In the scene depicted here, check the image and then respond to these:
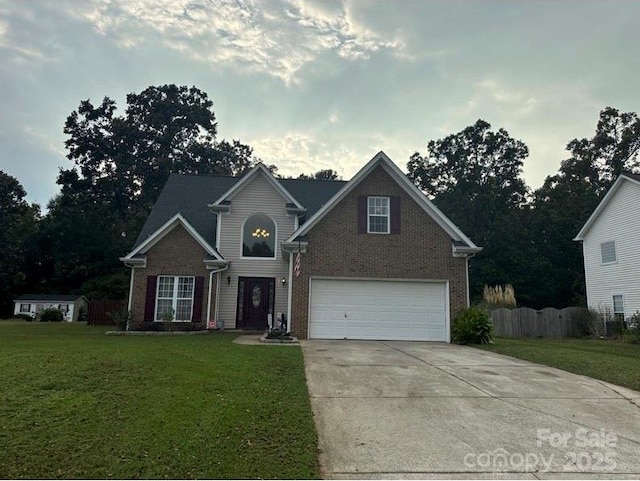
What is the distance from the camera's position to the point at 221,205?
18156 millimetres

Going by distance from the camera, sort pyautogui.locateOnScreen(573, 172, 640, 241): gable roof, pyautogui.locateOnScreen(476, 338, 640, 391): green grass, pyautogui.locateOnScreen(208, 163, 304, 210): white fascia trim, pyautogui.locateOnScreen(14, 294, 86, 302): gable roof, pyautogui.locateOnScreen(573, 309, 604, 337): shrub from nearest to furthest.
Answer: pyautogui.locateOnScreen(476, 338, 640, 391): green grass
pyautogui.locateOnScreen(208, 163, 304, 210): white fascia trim
pyautogui.locateOnScreen(573, 172, 640, 241): gable roof
pyautogui.locateOnScreen(573, 309, 604, 337): shrub
pyautogui.locateOnScreen(14, 294, 86, 302): gable roof

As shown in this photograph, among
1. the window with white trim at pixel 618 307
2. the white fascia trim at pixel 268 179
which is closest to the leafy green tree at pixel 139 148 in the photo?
the white fascia trim at pixel 268 179

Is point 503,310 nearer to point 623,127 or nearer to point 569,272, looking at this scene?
point 569,272

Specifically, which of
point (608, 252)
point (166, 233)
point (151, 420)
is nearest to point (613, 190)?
point (608, 252)

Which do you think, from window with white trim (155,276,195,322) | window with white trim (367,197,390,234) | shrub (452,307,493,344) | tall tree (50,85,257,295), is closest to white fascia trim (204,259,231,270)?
window with white trim (155,276,195,322)

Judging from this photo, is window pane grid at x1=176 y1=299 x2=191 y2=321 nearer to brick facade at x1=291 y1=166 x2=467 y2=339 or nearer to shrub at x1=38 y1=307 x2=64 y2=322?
brick facade at x1=291 y1=166 x2=467 y2=339

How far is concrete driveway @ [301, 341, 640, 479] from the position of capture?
4.38 meters

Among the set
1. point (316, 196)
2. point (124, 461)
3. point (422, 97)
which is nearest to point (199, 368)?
point (124, 461)

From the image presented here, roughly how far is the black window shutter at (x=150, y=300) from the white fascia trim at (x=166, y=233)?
1159 mm

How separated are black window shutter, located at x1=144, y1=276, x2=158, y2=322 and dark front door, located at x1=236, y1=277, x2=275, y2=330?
132 inches

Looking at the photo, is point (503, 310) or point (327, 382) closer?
point (327, 382)

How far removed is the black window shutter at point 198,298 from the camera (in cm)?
1672

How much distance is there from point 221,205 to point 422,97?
913 centimetres

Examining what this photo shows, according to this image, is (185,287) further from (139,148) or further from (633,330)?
(139,148)
